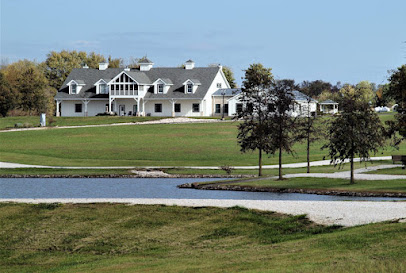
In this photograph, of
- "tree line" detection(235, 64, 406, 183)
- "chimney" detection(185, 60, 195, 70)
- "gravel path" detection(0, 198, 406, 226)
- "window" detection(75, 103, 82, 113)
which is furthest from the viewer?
"chimney" detection(185, 60, 195, 70)

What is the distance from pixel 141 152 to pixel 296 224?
142 feet

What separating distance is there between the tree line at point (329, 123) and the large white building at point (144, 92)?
55.7 meters

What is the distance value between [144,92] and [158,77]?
215 inches

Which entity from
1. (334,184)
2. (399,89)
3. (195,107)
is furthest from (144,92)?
(399,89)

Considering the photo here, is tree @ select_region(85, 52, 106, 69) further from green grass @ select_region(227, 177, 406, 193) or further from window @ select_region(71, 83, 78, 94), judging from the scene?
green grass @ select_region(227, 177, 406, 193)

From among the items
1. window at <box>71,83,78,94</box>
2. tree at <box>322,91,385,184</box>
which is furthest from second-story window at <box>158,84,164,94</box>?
tree at <box>322,91,385,184</box>

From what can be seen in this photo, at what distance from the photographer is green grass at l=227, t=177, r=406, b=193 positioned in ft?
119

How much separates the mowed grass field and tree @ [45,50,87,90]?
59890mm

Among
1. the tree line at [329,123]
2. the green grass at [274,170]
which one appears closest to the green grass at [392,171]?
the tree line at [329,123]

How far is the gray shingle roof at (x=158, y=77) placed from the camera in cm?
10688

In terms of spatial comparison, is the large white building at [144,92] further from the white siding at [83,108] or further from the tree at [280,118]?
the tree at [280,118]

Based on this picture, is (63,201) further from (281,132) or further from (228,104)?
(228,104)

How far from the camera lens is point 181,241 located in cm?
2300

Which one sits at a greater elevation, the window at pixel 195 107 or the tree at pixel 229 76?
the tree at pixel 229 76
